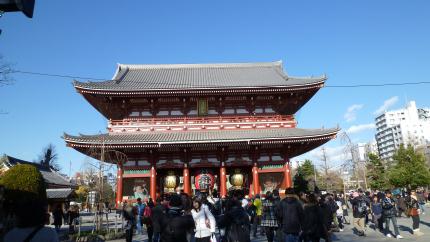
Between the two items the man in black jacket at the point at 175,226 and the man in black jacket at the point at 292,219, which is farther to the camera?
the man in black jacket at the point at 292,219

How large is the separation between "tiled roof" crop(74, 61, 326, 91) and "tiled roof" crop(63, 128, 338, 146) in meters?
3.25

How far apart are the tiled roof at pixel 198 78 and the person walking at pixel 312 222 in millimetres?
15397

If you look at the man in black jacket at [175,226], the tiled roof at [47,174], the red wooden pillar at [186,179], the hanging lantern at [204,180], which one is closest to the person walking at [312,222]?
the man in black jacket at [175,226]

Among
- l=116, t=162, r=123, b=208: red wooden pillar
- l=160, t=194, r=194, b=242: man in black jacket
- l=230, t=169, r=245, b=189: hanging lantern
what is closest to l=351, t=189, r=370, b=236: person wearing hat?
l=230, t=169, r=245, b=189: hanging lantern

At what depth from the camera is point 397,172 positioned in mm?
39750

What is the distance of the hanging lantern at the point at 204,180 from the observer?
24.2 meters

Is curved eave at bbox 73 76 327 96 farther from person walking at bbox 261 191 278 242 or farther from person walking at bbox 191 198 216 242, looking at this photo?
person walking at bbox 191 198 216 242

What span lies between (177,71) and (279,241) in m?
24.6

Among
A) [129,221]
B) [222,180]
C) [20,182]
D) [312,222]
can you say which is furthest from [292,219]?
[222,180]

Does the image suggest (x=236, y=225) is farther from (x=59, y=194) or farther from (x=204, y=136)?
(x=59, y=194)

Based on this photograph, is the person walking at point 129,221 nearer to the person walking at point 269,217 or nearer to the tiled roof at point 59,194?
the person walking at point 269,217

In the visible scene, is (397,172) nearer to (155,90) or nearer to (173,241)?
(155,90)

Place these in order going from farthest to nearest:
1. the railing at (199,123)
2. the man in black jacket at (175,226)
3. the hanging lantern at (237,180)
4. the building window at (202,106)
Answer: the building window at (202,106) < the hanging lantern at (237,180) < the railing at (199,123) < the man in black jacket at (175,226)

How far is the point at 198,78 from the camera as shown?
2953 cm
